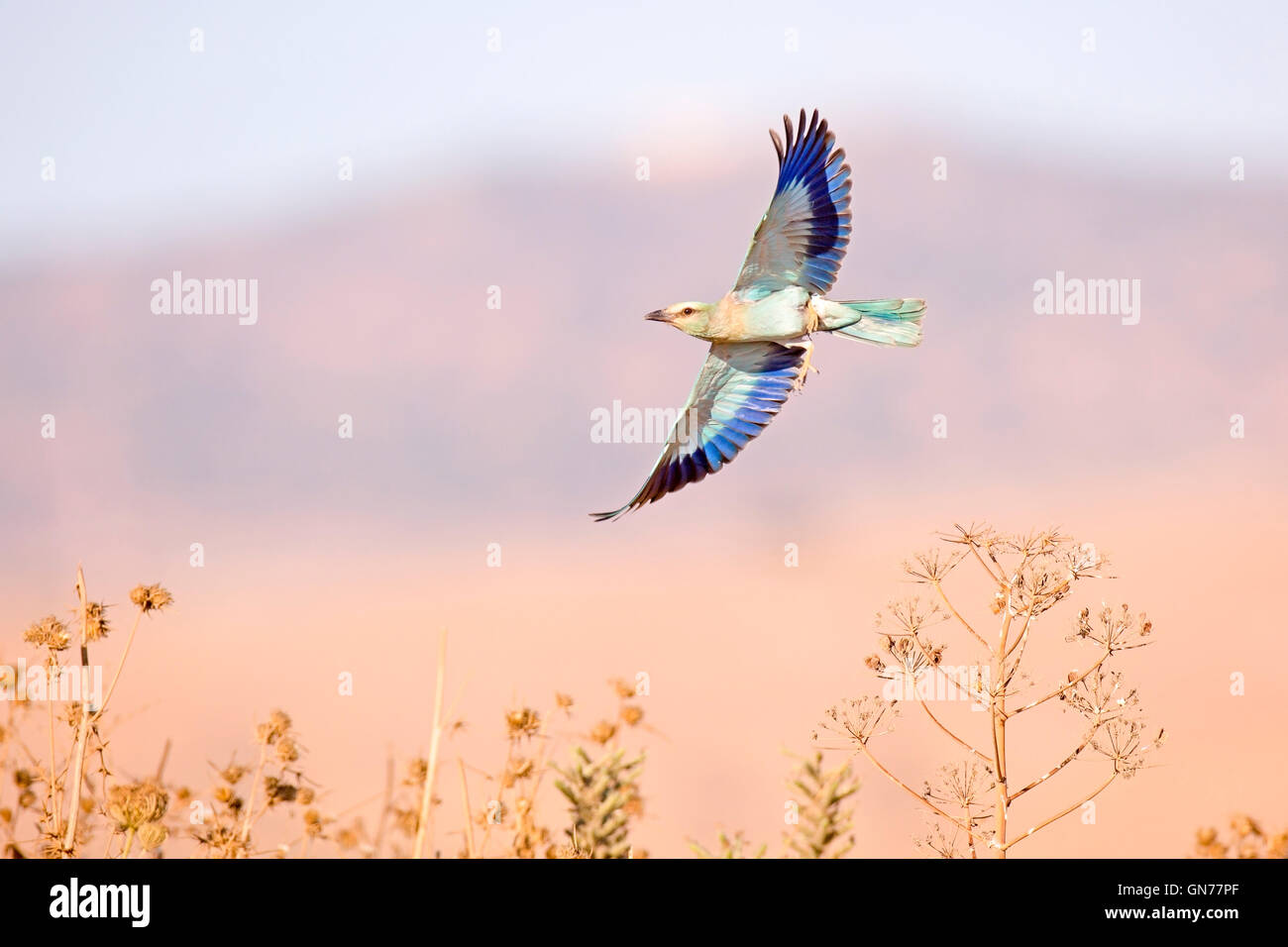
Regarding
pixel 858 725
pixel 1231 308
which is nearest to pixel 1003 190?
pixel 1231 308

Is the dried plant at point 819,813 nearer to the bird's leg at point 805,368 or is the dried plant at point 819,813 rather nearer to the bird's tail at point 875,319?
the bird's tail at point 875,319

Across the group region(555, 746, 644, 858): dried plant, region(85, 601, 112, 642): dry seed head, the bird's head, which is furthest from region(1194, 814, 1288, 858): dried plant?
the bird's head

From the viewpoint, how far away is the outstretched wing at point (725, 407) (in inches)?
344

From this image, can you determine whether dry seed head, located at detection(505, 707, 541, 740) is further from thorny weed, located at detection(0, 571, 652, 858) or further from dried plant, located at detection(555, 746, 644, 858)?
dried plant, located at detection(555, 746, 644, 858)

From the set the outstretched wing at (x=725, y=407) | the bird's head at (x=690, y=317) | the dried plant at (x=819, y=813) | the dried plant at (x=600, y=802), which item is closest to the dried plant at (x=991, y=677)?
the dried plant at (x=819, y=813)

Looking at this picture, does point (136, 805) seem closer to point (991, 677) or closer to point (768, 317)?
point (991, 677)

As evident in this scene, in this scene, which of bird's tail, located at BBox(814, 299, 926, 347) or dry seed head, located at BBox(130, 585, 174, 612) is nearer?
dry seed head, located at BBox(130, 585, 174, 612)

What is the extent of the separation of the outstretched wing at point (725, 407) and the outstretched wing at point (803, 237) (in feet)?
1.44

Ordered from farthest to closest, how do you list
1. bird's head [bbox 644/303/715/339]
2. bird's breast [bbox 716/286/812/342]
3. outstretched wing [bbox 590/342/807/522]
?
outstretched wing [bbox 590/342/807/522] < bird's head [bbox 644/303/715/339] < bird's breast [bbox 716/286/812/342]

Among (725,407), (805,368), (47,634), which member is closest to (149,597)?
(47,634)

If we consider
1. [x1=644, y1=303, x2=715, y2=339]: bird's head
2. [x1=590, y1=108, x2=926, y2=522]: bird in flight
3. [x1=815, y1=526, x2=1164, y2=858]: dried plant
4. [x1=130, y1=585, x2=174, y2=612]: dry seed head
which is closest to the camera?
[x1=815, y1=526, x2=1164, y2=858]: dried plant

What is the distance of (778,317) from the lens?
8.15m

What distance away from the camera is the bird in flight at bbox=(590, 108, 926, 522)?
27.0 feet
